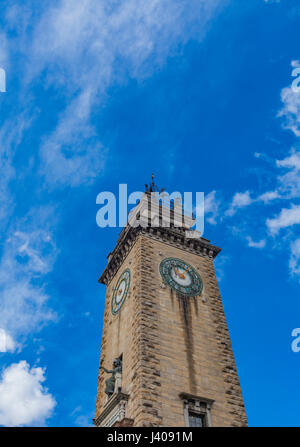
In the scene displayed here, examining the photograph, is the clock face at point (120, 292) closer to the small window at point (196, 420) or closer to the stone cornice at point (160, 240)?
the stone cornice at point (160, 240)

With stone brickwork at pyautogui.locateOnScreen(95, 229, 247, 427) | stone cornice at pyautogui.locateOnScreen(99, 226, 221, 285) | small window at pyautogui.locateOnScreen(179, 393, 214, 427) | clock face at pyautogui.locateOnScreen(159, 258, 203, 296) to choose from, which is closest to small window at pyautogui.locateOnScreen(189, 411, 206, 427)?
small window at pyautogui.locateOnScreen(179, 393, 214, 427)

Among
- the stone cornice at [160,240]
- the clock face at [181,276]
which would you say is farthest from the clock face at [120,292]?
the clock face at [181,276]

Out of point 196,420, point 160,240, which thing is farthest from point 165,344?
point 160,240

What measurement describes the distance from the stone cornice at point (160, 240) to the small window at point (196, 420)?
14634 mm

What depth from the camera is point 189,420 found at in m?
26.0

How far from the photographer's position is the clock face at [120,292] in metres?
34.9

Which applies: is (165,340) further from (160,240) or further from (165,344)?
(160,240)

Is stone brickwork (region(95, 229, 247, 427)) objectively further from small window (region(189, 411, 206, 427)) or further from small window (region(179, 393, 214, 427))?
small window (region(189, 411, 206, 427))

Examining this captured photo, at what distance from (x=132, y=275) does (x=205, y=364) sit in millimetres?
8849

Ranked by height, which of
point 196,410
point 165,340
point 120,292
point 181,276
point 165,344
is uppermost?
point 120,292

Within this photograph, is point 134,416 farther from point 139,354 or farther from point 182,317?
point 182,317

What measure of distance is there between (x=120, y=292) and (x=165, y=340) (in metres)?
7.96

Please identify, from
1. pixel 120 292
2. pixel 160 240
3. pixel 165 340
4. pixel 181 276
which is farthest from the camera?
pixel 160 240

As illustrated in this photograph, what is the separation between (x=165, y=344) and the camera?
2894 centimetres
